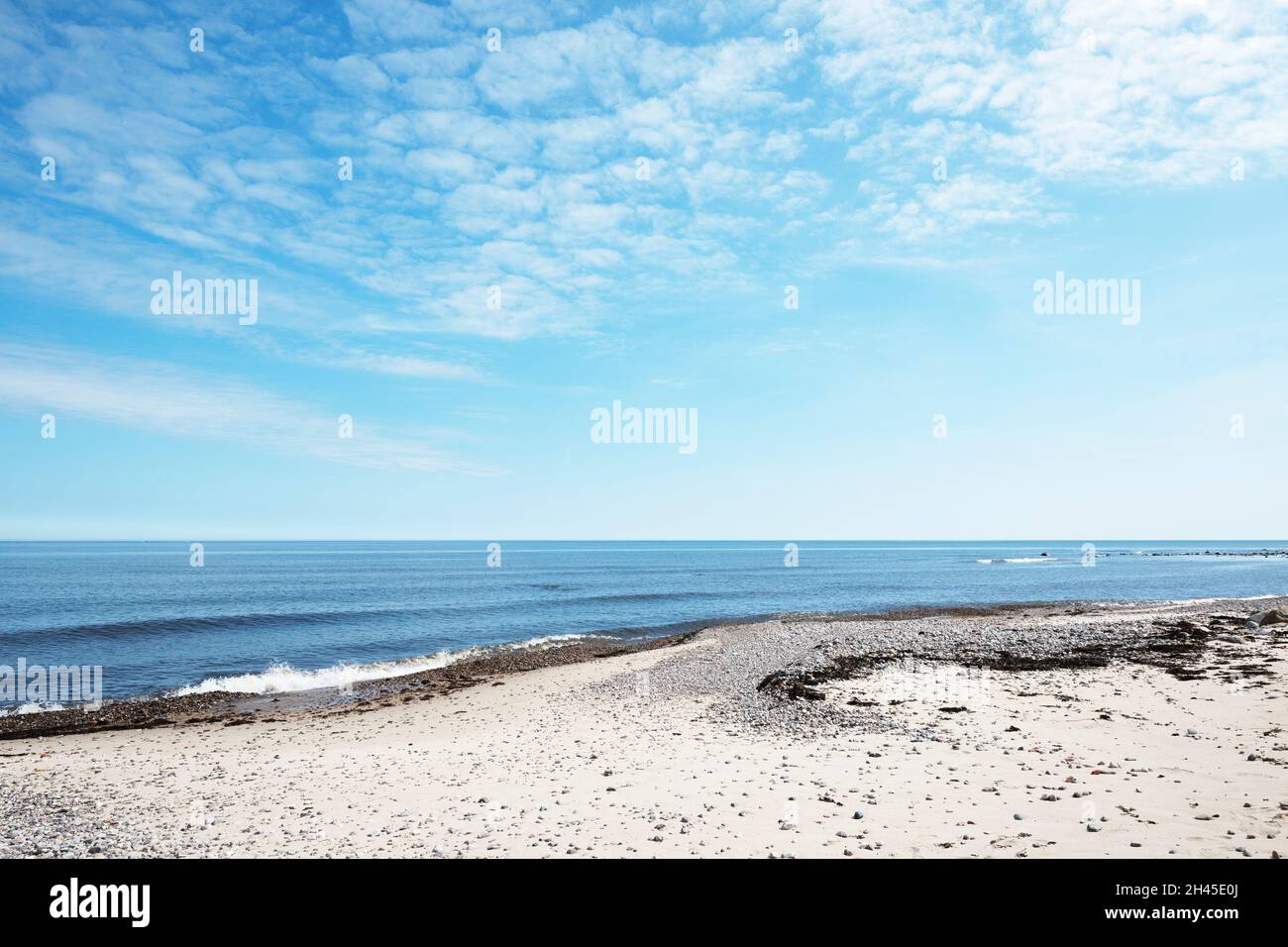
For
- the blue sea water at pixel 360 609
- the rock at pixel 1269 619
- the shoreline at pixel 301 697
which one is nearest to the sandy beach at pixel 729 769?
the shoreline at pixel 301 697

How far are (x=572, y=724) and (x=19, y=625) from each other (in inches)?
1719

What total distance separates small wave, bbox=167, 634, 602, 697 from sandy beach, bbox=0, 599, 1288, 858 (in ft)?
10.6

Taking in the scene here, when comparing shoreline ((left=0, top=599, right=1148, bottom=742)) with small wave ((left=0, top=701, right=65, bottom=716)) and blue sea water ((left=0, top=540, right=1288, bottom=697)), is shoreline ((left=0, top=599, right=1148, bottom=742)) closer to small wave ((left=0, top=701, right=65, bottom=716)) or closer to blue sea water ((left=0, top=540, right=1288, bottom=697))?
small wave ((left=0, top=701, right=65, bottom=716))

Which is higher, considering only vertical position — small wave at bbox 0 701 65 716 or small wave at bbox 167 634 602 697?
small wave at bbox 0 701 65 716

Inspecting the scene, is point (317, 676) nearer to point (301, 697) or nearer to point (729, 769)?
point (301, 697)

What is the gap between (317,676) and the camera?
29.1 m

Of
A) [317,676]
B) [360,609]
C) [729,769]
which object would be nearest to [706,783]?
[729,769]

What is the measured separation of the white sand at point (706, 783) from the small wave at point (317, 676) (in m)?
7.43

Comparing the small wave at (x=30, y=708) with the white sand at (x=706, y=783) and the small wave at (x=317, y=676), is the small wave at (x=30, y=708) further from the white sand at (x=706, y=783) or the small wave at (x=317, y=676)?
the white sand at (x=706, y=783)

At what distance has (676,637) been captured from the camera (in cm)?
3847

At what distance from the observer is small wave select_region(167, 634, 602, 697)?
26969mm

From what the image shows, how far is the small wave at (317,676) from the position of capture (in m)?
27.0

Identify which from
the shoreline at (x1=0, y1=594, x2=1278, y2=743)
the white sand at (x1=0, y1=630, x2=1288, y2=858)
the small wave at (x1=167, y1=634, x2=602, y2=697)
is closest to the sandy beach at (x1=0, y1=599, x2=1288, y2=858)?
the white sand at (x1=0, y1=630, x2=1288, y2=858)
